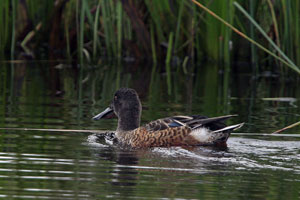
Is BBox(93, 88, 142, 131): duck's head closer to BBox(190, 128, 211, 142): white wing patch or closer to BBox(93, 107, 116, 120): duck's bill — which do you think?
BBox(93, 107, 116, 120): duck's bill

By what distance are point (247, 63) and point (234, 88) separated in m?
2.75

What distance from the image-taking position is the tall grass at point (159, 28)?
40.1ft

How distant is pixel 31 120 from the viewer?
28.6 ft

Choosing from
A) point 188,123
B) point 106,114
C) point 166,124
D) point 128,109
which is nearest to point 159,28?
Result: point 106,114

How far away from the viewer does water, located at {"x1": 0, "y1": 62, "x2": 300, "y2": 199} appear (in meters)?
5.39

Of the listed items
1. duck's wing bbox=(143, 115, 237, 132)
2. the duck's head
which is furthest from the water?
the duck's head

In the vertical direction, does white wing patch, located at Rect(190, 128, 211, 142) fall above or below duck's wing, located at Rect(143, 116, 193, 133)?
below

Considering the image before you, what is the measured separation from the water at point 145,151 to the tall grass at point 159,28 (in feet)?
3.03

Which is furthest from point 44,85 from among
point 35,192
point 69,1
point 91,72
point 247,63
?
point 35,192

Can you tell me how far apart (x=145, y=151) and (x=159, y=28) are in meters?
7.01

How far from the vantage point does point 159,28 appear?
14.2 meters

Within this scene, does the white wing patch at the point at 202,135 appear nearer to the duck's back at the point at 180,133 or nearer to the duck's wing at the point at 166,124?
the duck's back at the point at 180,133

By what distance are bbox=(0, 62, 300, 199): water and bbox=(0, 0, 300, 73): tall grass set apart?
36.4 inches

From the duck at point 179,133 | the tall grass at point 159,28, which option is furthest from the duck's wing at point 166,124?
the tall grass at point 159,28
